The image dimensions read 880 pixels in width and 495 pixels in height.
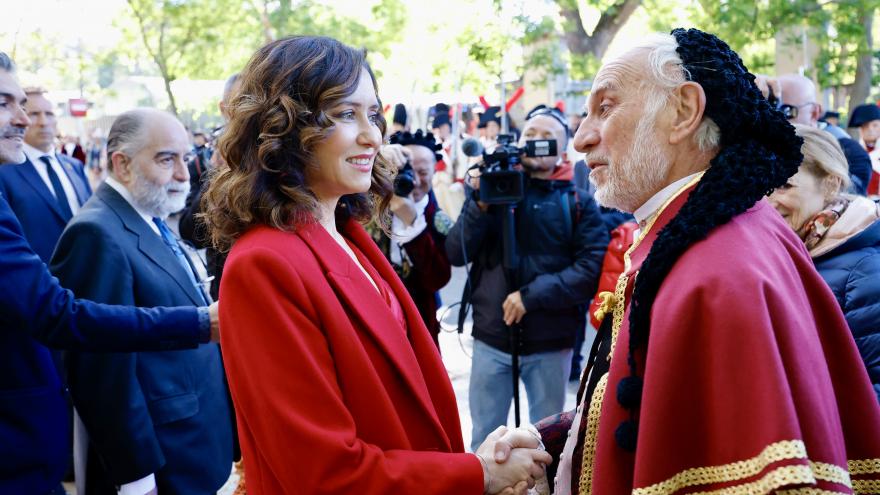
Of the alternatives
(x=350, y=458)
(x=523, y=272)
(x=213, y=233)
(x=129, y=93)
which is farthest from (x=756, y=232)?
(x=129, y=93)

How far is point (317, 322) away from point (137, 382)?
1470mm

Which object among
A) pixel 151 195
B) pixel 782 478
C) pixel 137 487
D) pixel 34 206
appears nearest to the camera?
pixel 782 478

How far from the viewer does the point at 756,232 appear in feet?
5.78

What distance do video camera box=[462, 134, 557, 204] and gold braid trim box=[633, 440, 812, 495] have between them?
271cm

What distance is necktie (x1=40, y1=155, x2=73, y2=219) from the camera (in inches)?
196

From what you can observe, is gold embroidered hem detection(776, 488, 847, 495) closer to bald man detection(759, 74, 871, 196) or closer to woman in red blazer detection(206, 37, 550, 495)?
woman in red blazer detection(206, 37, 550, 495)

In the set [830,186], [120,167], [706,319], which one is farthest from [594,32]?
[706,319]

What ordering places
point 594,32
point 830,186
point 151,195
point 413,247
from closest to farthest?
point 830,186 → point 151,195 → point 413,247 → point 594,32

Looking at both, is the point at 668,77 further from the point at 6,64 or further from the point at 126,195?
the point at 6,64

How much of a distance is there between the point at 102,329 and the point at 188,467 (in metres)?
0.70

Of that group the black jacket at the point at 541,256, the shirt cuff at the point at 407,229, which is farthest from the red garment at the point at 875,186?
the shirt cuff at the point at 407,229

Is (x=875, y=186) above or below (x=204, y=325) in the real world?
below

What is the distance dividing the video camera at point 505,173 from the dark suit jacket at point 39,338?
1.86 meters

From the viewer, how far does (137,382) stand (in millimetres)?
3045
